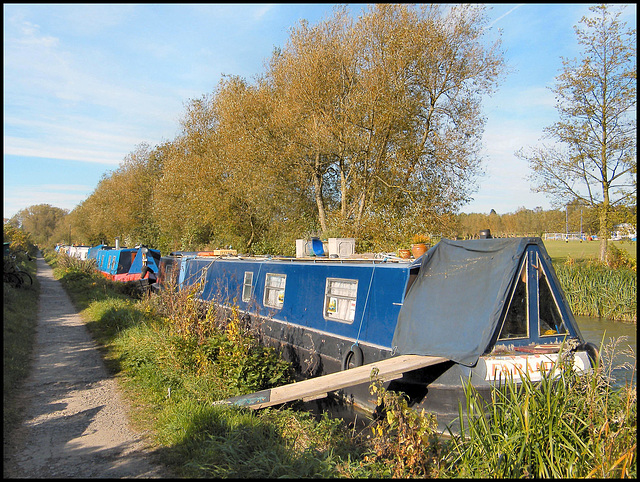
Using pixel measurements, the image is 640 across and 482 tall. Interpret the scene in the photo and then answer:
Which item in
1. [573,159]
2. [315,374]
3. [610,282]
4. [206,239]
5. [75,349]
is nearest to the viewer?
[315,374]

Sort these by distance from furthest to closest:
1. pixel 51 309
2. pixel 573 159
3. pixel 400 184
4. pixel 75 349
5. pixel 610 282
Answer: pixel 573 159 → pixel 400 184 → pixel 610 282 → pixel 51 309 → pixel 75 349

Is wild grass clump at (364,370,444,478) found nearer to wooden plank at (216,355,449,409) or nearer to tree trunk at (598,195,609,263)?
wooden plank at (216,355,449,409)

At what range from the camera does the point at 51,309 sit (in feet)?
41.2

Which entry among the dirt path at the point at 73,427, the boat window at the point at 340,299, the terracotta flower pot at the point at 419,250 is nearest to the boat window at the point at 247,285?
the boat window at the point at 340,299

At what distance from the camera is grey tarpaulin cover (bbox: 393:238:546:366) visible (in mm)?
5320

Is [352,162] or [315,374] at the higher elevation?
[352,162]

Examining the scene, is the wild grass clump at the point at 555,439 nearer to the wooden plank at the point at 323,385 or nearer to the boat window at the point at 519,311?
the wooden plank at the point at 323,385

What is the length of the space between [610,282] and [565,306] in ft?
30.2

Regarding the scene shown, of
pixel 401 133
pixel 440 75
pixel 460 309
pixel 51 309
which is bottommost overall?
pixel 51 309

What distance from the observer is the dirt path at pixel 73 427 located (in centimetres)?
379

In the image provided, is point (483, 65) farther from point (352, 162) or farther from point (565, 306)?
point (565, 306)

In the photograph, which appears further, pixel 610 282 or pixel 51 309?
pixel 610 282

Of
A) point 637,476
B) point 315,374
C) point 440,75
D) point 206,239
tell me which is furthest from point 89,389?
point 206,239

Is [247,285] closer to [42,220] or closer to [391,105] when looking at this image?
[391,105]
